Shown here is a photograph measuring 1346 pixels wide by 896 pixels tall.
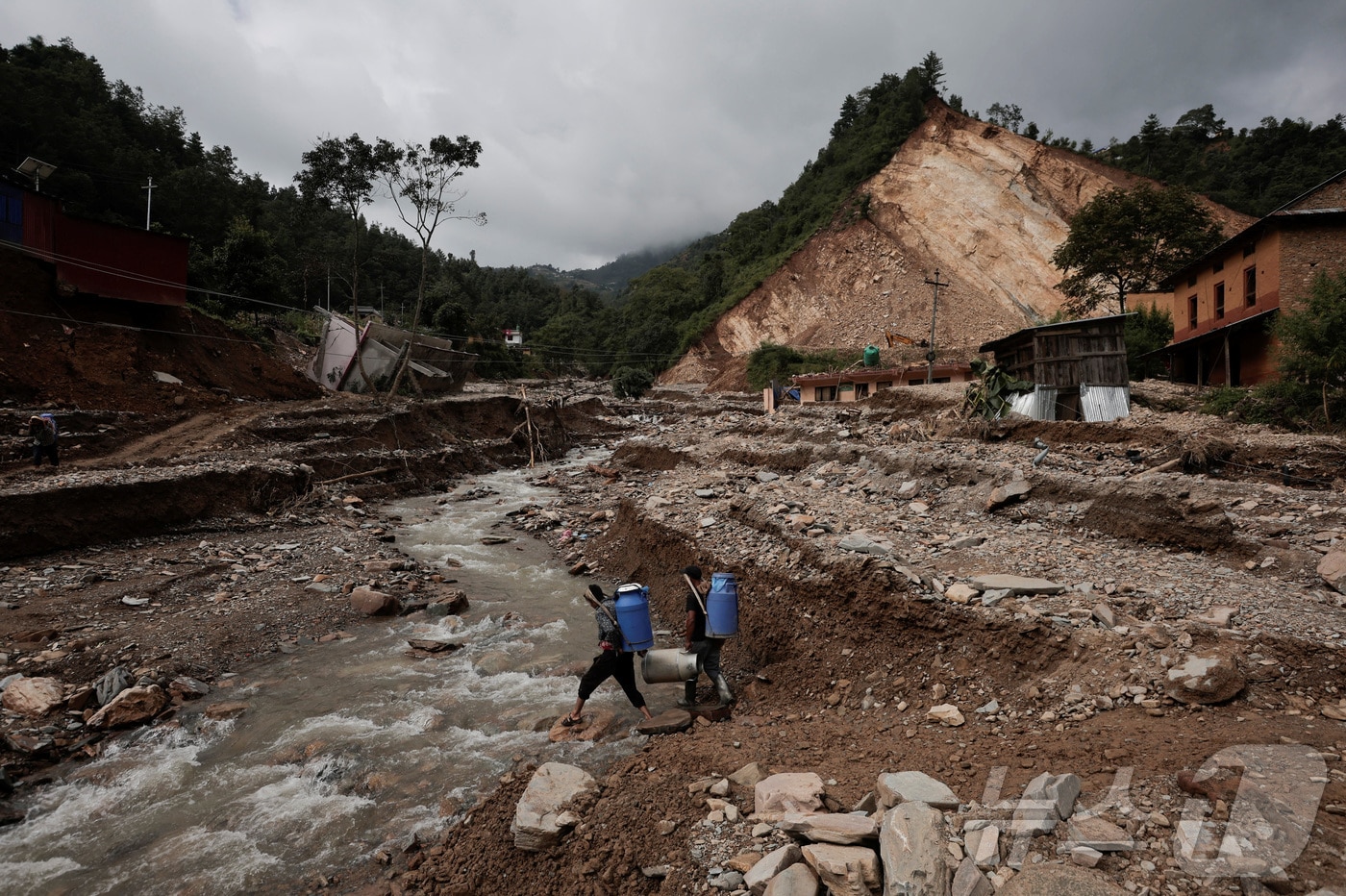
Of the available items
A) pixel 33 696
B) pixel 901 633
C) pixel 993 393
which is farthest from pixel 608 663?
pixel 993 393

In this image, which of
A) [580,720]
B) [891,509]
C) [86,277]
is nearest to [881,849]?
[580,720]

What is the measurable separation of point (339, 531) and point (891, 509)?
450 inches

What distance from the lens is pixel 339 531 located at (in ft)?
41.1

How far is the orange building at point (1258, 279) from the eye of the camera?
738 inches

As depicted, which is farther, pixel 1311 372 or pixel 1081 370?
pixel 1081 370

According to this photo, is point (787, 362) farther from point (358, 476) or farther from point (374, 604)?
point (374, 604)

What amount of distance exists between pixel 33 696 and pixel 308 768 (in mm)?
3189

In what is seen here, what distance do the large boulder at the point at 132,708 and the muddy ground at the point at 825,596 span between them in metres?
0.17

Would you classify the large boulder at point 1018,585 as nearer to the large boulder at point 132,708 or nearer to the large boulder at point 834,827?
the large boulder at point 834,827

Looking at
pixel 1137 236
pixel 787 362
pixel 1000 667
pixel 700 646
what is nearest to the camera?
pixel 1000 667

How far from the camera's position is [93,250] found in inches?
695

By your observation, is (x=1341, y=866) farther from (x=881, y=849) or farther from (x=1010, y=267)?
(x=1010, y=267)

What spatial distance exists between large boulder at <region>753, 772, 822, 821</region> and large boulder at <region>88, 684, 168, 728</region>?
260 inches

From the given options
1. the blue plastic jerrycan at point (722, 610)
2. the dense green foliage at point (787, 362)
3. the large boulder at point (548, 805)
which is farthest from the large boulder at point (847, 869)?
the dense green foliage at point (787, 362)
